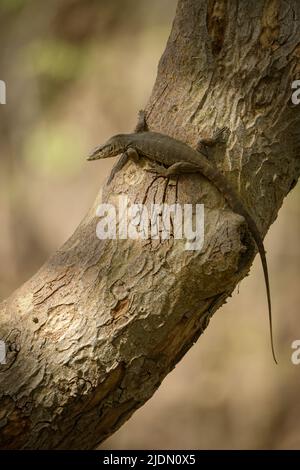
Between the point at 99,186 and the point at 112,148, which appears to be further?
the point at 99,186

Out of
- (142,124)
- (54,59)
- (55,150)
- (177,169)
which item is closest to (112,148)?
(142,124)

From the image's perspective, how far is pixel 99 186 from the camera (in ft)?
17.2

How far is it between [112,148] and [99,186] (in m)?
1.71

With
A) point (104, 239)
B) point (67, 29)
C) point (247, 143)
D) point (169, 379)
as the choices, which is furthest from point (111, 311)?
point (67, 29)


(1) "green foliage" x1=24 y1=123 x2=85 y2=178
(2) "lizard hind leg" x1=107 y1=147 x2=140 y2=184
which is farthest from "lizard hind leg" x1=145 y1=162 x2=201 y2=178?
(1) "green foliage" x1=24 y1=123 x2=85 y2=178

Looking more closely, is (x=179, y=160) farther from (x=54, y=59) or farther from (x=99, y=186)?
(x=54, y=59)

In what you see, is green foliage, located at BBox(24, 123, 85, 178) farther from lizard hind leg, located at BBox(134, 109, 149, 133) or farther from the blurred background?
lizard hind leg, located at BBox(134, 109, 149, 133)

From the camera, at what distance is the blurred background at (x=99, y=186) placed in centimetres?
507

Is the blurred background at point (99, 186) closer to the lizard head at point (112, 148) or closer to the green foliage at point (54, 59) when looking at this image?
the green foliage at point (54, 59)

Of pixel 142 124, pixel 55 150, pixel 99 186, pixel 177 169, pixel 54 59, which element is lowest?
pixel 177 169

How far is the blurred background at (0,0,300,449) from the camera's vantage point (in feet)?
16.6

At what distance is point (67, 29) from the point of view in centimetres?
523

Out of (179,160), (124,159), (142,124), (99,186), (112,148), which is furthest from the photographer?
(99,186)
